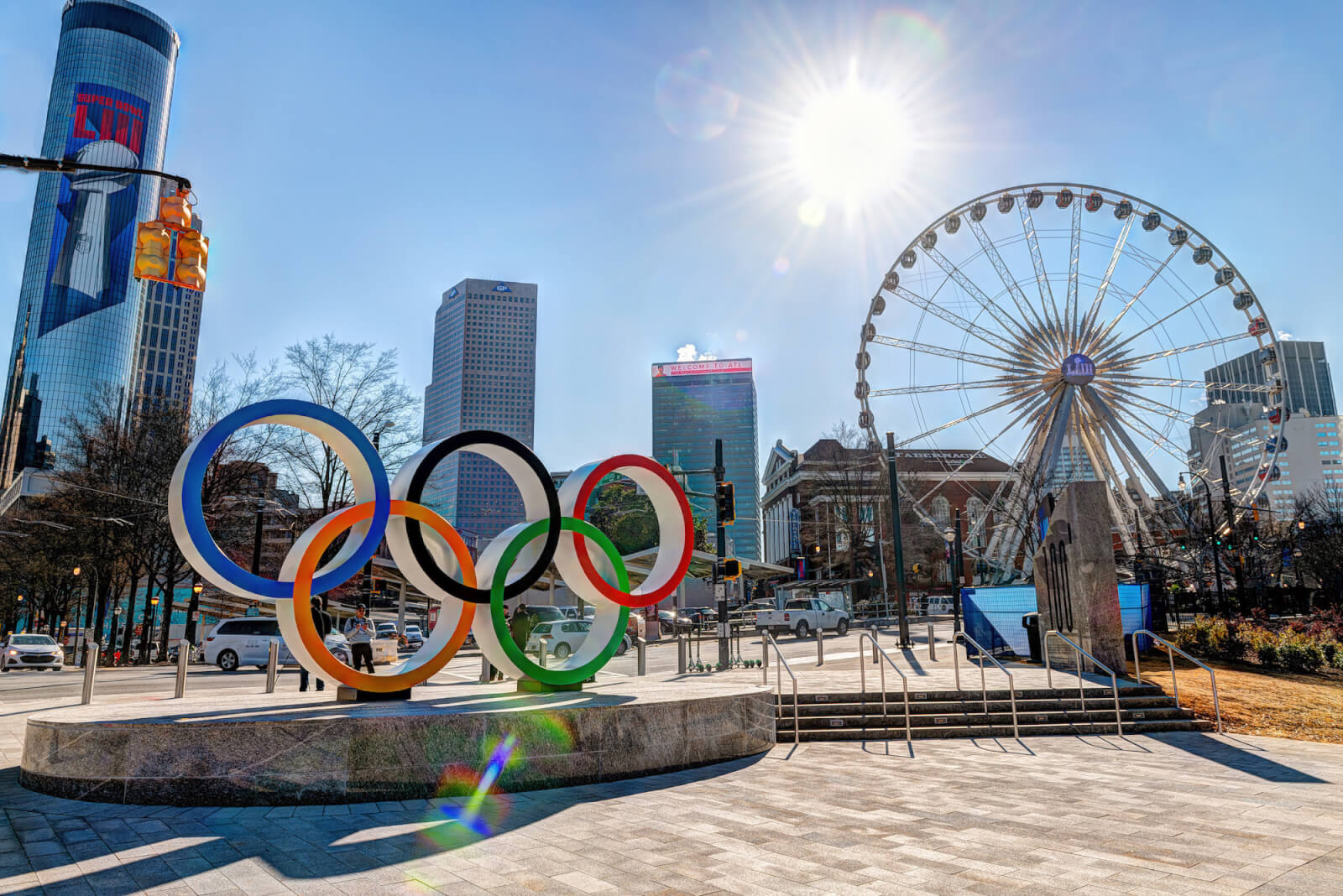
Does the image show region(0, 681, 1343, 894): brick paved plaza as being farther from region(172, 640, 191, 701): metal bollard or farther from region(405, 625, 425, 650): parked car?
region(405, 625, 425, 650): parked car

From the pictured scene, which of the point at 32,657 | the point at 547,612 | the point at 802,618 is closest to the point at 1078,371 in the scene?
the point at 802,618

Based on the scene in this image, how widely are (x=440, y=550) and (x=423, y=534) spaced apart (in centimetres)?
31

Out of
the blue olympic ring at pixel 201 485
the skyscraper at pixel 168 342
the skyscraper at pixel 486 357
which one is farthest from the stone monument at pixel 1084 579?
the skyscraper at pixel 486 357

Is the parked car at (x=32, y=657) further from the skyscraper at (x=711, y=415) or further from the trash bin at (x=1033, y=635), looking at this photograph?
the skyscraper at (x=711, y=415)

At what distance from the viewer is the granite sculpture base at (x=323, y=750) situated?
7727 millimetres

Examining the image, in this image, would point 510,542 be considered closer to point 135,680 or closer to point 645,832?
point 645,832

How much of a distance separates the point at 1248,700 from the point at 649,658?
1764cm

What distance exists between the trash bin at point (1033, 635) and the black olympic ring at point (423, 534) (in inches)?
533

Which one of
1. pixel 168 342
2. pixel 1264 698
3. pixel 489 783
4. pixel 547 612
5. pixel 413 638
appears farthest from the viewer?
pixel 168 342

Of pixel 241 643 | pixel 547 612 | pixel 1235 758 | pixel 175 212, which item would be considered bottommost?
pixel 1235 758

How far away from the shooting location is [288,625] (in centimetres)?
939

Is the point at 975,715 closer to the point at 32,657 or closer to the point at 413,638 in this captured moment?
the point at 32,657

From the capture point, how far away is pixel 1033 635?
1994 cm

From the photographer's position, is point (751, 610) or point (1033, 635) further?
point (751, 610)
